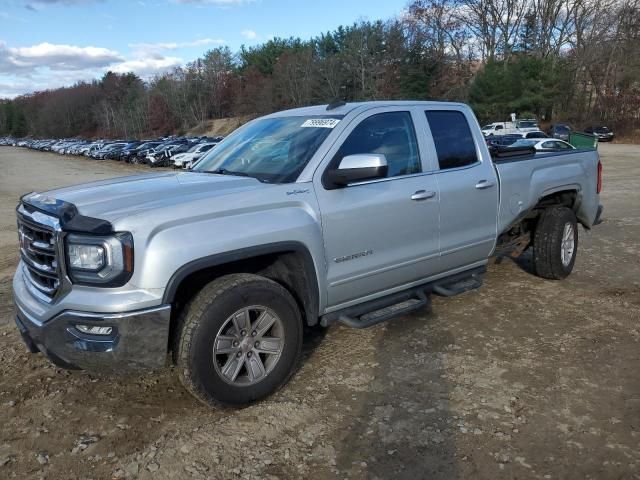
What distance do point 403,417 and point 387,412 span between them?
0.37 ft

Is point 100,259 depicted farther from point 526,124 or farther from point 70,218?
point 526,124

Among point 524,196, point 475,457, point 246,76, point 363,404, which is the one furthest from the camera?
point 246,76

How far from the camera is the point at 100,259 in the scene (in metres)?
3.01

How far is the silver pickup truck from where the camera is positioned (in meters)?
3.06

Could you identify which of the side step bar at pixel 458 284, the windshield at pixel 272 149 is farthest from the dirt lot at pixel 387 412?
the windshield at pixel 272 149

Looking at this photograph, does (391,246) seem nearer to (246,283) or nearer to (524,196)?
(246,283)

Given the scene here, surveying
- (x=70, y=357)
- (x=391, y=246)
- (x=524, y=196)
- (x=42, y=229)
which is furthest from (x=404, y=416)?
(x=524, y=196)

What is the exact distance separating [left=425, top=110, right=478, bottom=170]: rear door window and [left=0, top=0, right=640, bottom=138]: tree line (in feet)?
163

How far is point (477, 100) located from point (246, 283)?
57.6m

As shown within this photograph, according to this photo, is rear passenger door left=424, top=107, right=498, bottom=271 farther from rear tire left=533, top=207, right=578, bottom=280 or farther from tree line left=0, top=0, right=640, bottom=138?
tree line left=0, top=0, right=640, bottom=138

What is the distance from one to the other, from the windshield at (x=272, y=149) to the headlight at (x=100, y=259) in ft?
3.69

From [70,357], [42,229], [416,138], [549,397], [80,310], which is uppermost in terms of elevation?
[416,138]

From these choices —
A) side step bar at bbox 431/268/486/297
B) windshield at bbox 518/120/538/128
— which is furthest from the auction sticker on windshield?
windshield at bbox 518/120/538/128

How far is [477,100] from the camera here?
5656 centimetres
